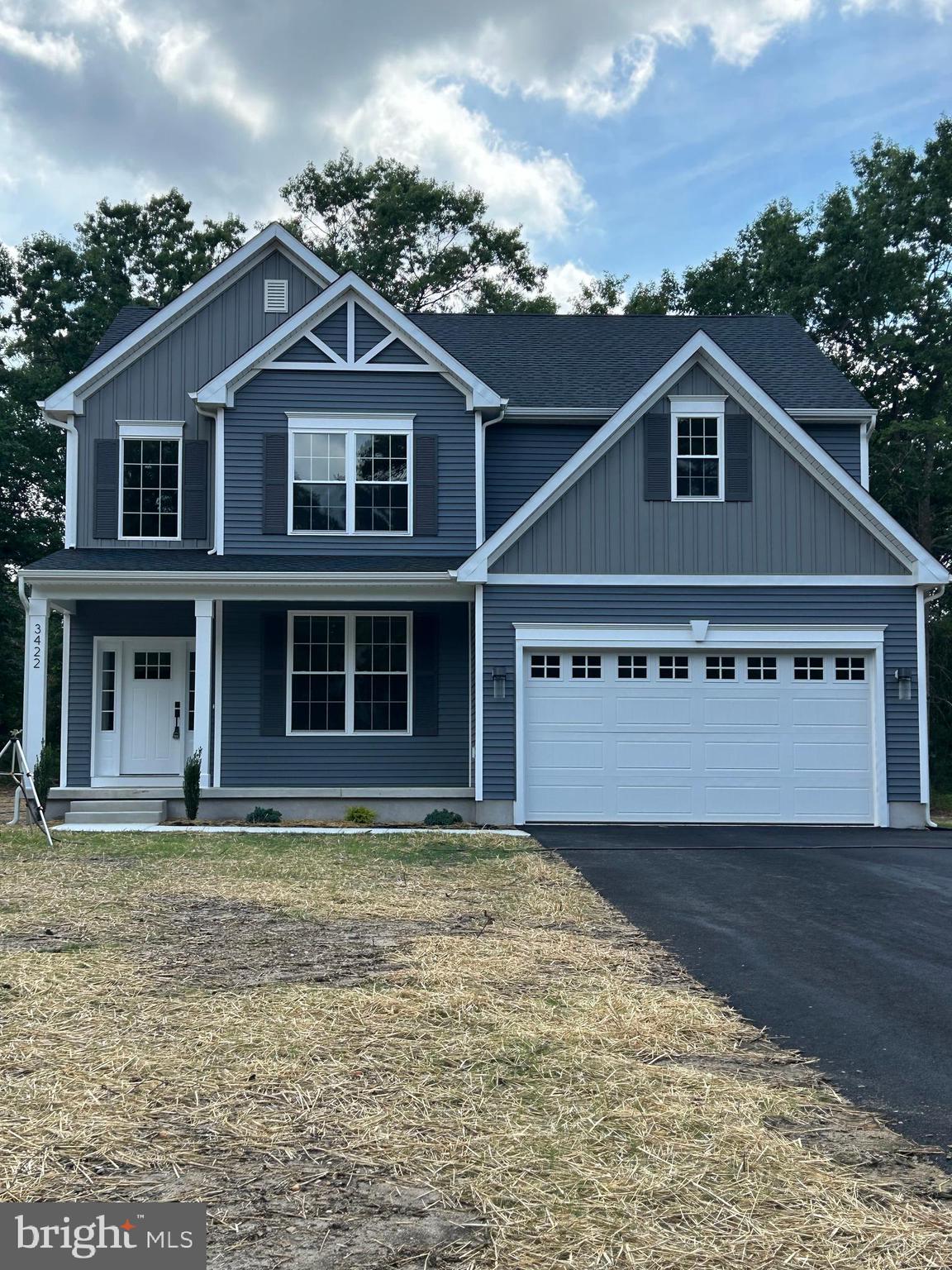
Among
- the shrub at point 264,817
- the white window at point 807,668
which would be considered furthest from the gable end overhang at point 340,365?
the shrub at point 264,817

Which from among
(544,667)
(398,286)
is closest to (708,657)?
(544,667)

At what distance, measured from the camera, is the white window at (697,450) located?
1502 centimetres

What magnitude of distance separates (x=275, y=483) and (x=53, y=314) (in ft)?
58.7

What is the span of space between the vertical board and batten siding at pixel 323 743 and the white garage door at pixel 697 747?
1794 millimetres

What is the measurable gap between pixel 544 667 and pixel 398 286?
22.5 m

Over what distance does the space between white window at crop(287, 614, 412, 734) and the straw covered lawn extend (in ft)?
28.2

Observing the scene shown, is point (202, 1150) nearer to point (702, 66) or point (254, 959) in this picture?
point (254, 959)

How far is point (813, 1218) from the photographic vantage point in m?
3.23

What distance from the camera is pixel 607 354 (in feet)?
62.3

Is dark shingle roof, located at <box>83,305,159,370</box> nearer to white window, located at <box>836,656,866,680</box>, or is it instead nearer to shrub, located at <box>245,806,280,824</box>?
shrub, located at <box>245,806,280,824</box>

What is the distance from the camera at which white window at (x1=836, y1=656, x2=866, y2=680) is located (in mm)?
14938

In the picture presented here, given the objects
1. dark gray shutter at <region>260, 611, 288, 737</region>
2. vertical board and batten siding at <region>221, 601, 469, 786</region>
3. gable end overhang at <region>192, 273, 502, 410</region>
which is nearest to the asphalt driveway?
vertical board and batten siding at <region>221, 601, 469, 786</region>

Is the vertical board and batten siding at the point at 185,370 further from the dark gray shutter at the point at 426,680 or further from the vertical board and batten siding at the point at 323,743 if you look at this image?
the dark gray shutter at the point at 426,680

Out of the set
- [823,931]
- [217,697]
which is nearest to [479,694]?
[217,697]
